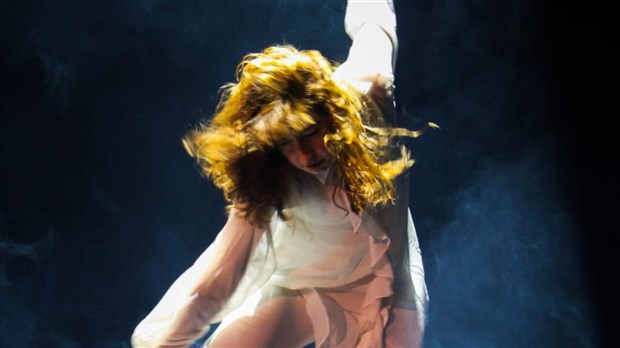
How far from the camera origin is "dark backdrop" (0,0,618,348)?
2.06 meters

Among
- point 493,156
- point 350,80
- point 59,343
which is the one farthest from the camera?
point 493,156

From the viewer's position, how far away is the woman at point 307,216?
132cm

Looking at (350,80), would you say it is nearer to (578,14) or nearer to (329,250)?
(329,250)

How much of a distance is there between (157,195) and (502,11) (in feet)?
3.25

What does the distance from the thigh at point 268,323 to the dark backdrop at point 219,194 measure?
2.21 ft

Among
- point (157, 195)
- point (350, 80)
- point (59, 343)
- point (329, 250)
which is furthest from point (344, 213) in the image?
point (59, 343)

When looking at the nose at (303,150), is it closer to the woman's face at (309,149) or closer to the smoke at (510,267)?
the woman's face at (309,149)

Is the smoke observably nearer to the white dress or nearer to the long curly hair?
the white dress

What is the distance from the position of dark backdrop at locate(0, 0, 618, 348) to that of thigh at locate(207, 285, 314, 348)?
673 mm

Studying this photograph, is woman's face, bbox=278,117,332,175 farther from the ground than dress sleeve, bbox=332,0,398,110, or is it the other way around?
dress sleeve, bbox=332,0,398,110

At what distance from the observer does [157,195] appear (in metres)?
2.10

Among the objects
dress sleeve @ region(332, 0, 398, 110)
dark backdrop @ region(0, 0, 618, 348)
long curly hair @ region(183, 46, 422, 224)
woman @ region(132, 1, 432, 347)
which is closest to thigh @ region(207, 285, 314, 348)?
woman @ region(132, 1, 432, 347)

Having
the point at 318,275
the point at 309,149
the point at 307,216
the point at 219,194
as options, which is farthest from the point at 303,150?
the point at 219,194

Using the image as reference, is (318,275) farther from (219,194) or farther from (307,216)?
(219,194)
